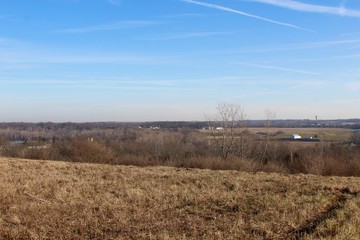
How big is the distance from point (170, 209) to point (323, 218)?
3.29 metres

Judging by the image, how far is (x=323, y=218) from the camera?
28.7ft

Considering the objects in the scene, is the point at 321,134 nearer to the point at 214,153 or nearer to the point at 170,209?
the point at 214,153

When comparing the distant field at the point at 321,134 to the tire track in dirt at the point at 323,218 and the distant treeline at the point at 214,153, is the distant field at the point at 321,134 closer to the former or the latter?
the distant treeline at the point at 214,153

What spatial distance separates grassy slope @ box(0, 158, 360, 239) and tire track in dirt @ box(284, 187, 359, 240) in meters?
0.02

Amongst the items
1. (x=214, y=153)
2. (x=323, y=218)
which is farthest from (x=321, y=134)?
(x=323, y=218)

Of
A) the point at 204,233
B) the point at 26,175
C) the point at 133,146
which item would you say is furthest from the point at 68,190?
the point at 133,146

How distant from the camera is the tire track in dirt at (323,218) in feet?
24.5

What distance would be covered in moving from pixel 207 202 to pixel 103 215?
9.49 ft

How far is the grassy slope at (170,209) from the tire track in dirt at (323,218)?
0.06 ft

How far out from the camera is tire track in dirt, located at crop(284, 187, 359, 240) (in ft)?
24.5


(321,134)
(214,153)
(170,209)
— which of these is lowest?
(214,153)

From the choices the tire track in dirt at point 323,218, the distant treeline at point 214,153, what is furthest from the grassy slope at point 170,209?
the distant treeline at point 214,153

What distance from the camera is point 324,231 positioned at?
7.61m

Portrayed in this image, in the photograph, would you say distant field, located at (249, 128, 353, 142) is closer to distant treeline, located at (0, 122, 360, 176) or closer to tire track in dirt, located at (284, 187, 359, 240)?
distant treeline, located at (0, 122, 360, 176)
